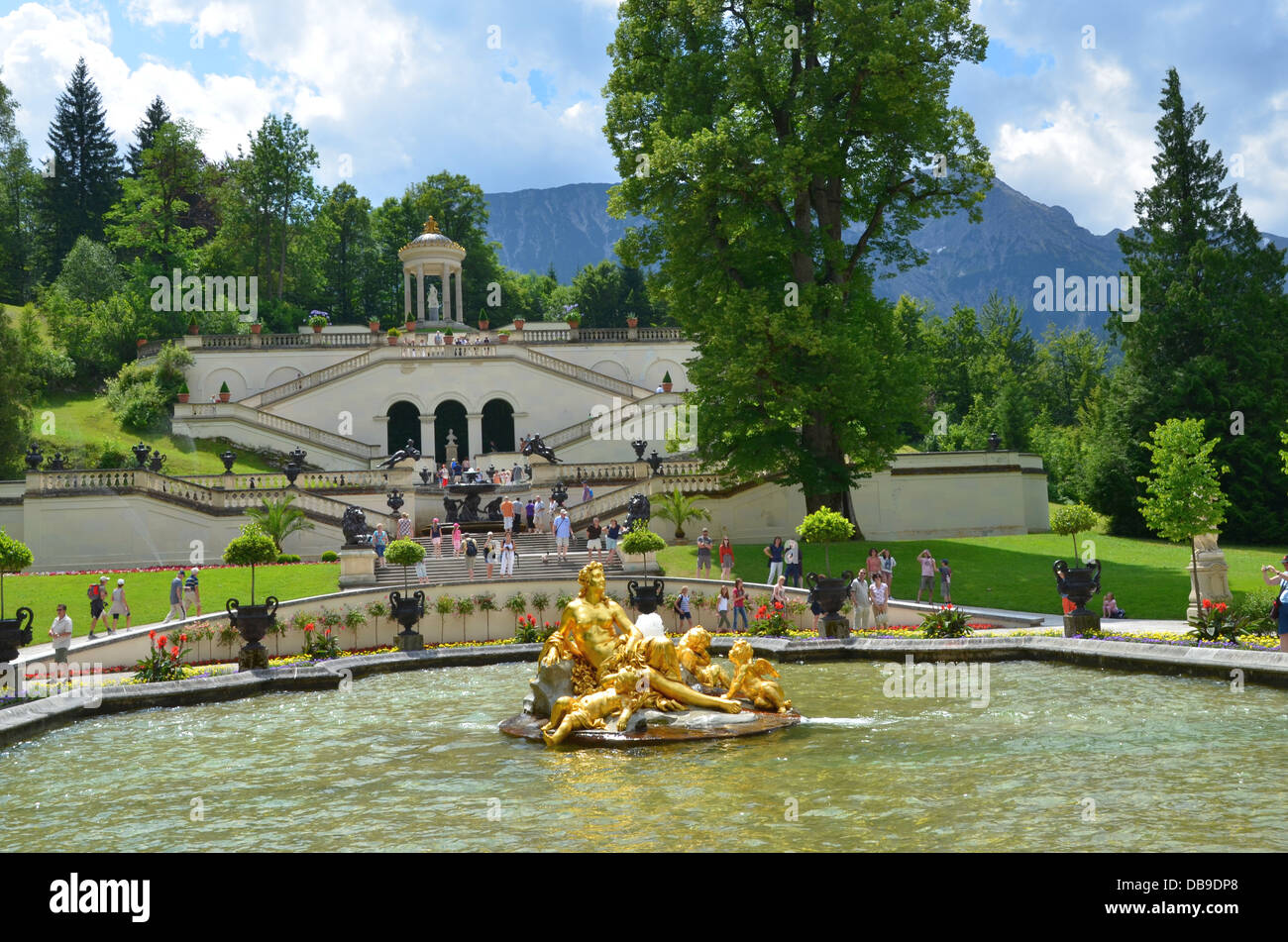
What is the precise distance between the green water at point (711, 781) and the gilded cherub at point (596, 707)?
0.35 m

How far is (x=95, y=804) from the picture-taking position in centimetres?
1095

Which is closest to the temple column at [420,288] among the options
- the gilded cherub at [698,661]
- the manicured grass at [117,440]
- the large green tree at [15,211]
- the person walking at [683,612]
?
the manicured grass at [117,440]

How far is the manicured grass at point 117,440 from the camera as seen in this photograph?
44.8 m

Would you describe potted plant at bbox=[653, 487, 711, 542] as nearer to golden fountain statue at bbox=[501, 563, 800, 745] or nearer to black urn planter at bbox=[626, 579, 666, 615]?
black urn planter at bbox=[626, 579, 666, 615]

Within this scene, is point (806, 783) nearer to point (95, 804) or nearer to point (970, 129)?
point (95, 804)

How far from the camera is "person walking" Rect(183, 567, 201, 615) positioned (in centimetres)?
2540

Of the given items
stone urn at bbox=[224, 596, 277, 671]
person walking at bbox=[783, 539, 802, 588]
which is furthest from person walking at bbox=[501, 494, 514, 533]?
stone urn at bbox=[224, 596, 277, 671]

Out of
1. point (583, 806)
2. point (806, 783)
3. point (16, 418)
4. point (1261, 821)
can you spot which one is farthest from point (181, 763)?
point (16, 418)

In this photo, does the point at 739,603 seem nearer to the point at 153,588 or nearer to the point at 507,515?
the point at 507,515

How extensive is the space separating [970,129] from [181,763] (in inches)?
1172

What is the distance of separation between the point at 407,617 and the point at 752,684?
36.4 ft

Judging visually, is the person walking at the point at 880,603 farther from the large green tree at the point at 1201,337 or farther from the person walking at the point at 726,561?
the large green tree at the point at 1201,337

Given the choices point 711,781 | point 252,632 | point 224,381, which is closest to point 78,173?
point 224,381

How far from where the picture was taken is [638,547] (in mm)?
27812
